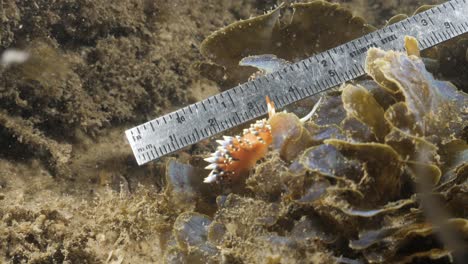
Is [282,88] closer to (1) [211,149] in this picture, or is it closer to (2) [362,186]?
(1) [211,149]

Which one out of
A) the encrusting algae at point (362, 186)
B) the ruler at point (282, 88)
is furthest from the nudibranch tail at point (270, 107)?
the encrusting algae at point (362, 186)

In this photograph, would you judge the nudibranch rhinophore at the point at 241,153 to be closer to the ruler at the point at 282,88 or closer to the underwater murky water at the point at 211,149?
the underwater murky water at the point at 211,149

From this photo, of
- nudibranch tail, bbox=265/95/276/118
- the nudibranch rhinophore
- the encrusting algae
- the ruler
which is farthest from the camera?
the ruler

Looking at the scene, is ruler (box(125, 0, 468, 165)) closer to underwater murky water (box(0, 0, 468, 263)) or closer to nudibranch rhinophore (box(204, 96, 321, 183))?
underwater murky water (box(0, 0, 468, 263))

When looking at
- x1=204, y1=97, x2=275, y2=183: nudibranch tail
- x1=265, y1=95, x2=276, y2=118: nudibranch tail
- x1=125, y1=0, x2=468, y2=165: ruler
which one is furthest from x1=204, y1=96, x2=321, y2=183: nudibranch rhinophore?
x1=125, y1=0, x2=468, y2=165: ruler

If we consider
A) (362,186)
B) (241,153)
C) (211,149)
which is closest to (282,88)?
(241,153)

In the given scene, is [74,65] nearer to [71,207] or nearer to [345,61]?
[71,207]

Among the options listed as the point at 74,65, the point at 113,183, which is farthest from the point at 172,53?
the point at 113,183
